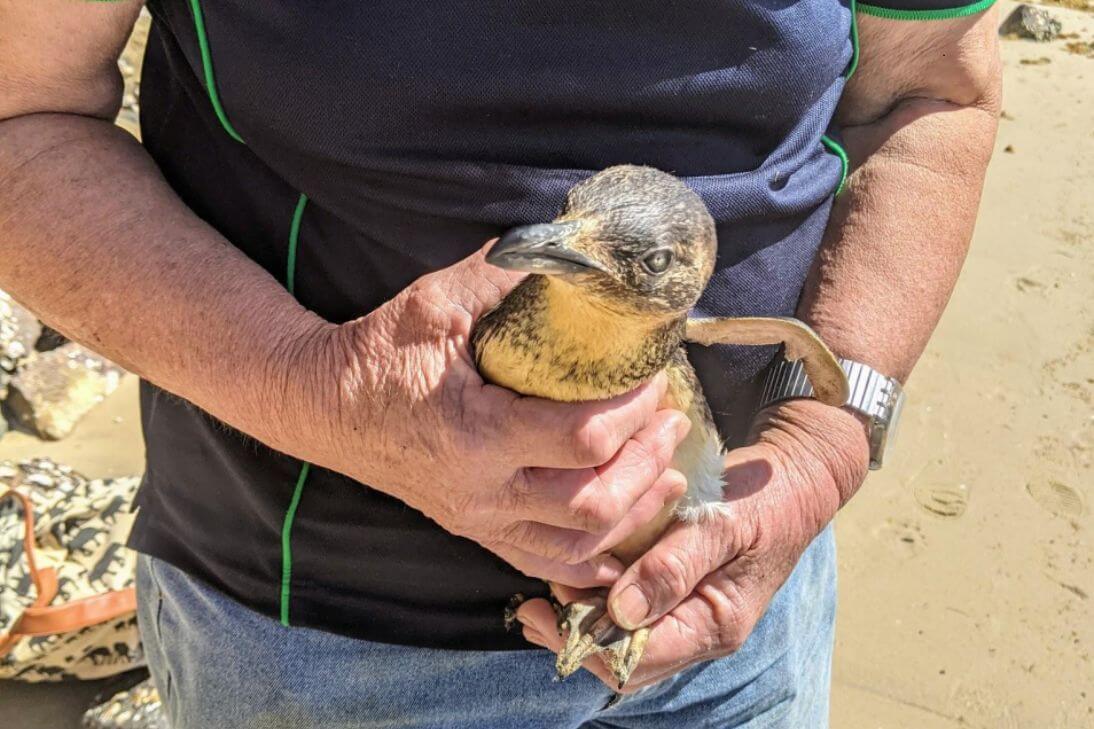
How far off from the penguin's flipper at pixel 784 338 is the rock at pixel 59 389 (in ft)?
10.2

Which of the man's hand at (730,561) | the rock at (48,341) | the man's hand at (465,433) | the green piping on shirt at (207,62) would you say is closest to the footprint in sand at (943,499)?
the man's hand at (730,561)

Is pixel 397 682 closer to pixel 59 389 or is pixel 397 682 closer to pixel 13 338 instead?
pixel 59 389

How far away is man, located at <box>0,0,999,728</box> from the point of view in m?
1.57

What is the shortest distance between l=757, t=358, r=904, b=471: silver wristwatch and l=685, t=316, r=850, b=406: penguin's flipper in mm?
120

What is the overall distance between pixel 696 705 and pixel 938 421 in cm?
274

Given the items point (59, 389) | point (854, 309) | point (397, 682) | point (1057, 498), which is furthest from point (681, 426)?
point (59, 389)

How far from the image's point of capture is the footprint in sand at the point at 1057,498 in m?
3.97

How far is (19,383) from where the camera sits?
4.11 m

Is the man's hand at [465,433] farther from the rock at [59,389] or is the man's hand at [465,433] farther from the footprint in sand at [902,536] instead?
the rock at [59,389]

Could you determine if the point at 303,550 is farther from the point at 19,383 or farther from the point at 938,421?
the point at 938,421

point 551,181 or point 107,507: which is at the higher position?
point 551,181

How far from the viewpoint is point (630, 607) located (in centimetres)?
174

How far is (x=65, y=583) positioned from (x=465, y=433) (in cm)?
231

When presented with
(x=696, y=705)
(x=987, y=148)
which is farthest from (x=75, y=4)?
(x=987, y=148)
